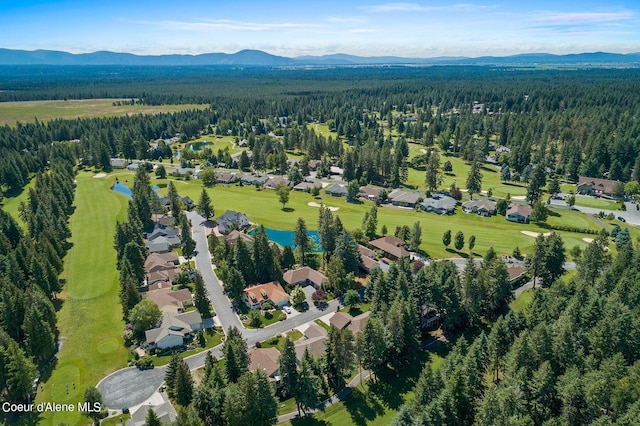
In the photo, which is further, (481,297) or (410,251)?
(410,251)

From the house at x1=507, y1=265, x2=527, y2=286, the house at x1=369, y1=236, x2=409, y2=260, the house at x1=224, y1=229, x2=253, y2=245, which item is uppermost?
the house at x1=224, y1=229, x2=253, y2=245

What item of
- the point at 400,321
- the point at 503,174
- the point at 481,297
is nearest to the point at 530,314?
the point at 481,297

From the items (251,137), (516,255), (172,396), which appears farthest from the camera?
(251,137)

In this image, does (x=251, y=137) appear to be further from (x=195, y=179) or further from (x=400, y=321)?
(x=400, y=321)

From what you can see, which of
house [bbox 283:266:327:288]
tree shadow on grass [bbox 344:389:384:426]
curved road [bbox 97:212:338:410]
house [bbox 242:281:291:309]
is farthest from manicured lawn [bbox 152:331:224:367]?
tree shadow on grass [bbox 344:389:384:426]

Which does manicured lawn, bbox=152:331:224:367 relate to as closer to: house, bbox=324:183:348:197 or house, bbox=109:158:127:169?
house, bbox=324:183:348:197

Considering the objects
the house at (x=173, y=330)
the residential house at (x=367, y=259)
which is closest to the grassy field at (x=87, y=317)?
the house at (x=173, y=330)

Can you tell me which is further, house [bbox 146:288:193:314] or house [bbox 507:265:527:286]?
house [bbox 507:265:527:286]

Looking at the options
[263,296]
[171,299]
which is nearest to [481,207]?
[263,296]
